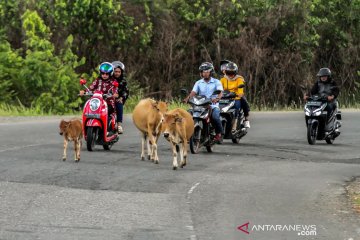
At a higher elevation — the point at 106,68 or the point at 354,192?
the point at 106,68

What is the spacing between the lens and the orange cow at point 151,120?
17.2 m

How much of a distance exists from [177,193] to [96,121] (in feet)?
17.8

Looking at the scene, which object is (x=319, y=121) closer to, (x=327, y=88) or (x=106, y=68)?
(x=327, y=88)

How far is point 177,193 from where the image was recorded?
1355 centimetres

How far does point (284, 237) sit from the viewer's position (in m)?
10.5

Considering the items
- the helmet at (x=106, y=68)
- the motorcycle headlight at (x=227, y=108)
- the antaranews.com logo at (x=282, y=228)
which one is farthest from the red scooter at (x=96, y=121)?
the antaranews.com logo at (x=282, y=228)

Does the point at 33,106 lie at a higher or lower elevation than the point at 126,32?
lower

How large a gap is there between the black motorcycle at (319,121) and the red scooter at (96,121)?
4.96 meters

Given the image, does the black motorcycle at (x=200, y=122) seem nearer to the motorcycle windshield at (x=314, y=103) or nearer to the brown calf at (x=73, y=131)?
the brown calf at (x=73, y=131)

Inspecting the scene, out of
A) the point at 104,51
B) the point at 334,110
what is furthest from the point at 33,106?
the point at 334,110

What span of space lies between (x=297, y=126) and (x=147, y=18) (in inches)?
599

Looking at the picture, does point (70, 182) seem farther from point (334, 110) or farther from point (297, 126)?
point (297, 126)

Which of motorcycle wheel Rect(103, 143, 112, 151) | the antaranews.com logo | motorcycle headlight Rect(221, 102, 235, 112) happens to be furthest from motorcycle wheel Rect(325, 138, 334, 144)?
the antaranews.com logo

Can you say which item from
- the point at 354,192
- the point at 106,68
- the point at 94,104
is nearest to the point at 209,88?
the point at 106,68
